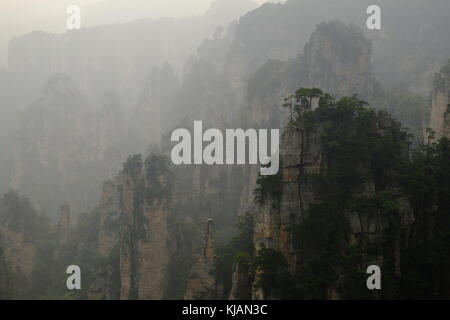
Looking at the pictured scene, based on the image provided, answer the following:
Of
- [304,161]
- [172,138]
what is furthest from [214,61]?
[304,161]

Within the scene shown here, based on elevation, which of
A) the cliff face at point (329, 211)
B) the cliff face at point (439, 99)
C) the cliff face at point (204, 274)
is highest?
the cliff face at point (439, 99)

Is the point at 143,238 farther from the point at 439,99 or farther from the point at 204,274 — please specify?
the point at 439,99

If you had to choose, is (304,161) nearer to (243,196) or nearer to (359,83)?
(243,196)

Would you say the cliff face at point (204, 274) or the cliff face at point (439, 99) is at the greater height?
the cliff face at point (439, 99)

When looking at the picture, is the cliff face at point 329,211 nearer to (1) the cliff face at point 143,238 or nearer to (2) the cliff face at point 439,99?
(1) the cliff face at point 143,238

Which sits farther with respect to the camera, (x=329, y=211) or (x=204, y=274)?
(x=204, y=274)

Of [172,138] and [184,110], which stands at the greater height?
[184,110]

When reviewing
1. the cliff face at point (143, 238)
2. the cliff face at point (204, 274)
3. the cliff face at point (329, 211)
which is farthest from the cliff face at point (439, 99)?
the cliff face at point (143, 238)

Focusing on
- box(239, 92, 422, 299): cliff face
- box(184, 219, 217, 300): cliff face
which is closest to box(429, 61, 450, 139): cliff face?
box(239, 92, 422, 299): cliff face

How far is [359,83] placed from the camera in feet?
184

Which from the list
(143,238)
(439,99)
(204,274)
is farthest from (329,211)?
(439,99)

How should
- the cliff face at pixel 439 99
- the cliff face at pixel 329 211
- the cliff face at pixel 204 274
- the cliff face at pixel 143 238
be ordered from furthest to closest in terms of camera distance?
the cliff face at pixel 439 99
the cliff face at pixel 143 238
the cliff face at pixel 204 274
the cliff face at pixel 329 211
